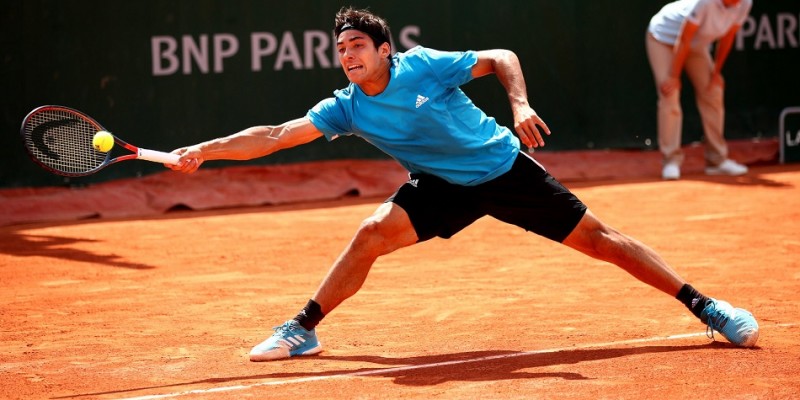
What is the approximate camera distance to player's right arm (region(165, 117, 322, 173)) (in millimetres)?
5496

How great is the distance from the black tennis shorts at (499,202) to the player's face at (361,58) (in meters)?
0.51

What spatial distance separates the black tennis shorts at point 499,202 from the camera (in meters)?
5.57

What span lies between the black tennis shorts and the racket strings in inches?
58.9

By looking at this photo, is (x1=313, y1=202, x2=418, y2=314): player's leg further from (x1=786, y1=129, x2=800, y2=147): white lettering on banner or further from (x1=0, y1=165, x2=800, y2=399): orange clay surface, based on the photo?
(x1=786, y1=129, x2=800, y2=147): white lettering on banner

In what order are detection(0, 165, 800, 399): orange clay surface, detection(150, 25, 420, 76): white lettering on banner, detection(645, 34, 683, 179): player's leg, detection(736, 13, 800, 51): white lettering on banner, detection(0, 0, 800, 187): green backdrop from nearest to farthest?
detection(0, 165, 800, 399): orange clay surface
detection(0, 0, 800, 187): green backdrop
detection(150, 25, 420, 76): white lettering on banner
detection(645, 34, 683, 179): player's leg
detection(736, 13, 800, 51): white lettering on banner

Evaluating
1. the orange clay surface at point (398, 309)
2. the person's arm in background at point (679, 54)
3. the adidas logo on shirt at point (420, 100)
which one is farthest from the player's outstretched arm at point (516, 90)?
the person's arm in background at point (679, 54)

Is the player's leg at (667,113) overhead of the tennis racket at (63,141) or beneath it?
beneath

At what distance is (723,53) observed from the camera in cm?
1202

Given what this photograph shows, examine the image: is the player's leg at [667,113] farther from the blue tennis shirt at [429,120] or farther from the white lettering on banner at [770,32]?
the blue tennis shirt at [429,120]

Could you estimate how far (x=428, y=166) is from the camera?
5.59m

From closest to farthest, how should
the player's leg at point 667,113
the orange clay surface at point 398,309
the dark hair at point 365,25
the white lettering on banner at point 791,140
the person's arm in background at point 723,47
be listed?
1. the orange clay surface at point 398,309
2. the dark hair at point 365,25
3. the person's arm in background at point 723,47
4. the player's leg at point 667,113
5. the white lettering on banner at point 791,140

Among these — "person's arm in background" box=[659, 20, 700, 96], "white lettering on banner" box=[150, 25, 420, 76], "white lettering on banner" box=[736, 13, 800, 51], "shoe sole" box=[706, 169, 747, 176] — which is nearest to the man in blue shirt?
"white lettering on banner" box=[150, 25, 420, 76]

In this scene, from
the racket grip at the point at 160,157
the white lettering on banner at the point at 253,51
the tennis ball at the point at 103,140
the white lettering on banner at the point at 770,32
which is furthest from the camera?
the white lettering on banner at the point at 770,32

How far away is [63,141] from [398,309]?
2043 mm
